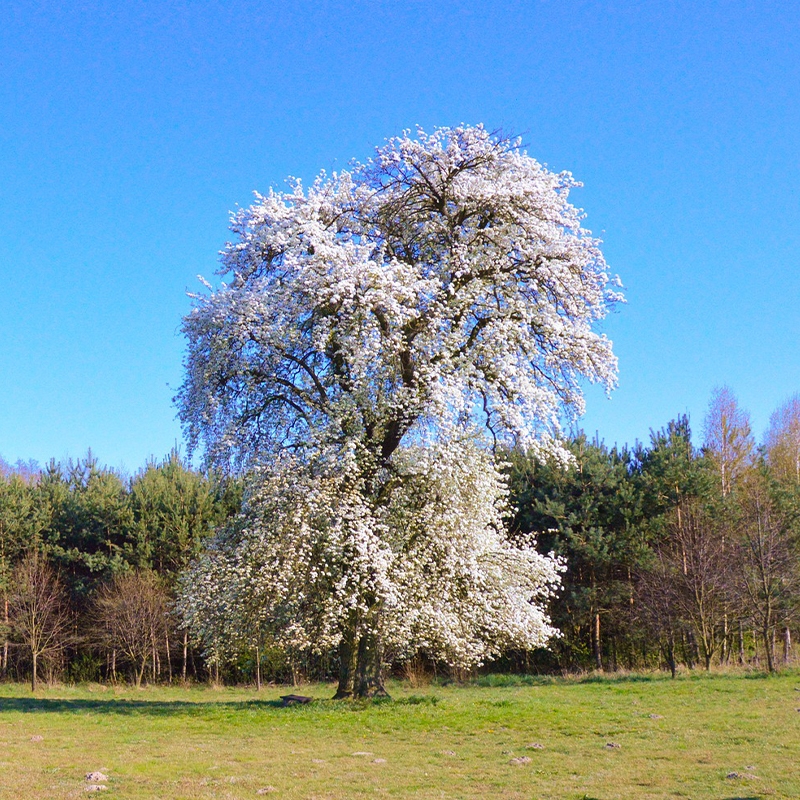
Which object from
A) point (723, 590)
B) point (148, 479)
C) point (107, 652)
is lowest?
point (107, 652)

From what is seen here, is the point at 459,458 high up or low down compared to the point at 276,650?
up

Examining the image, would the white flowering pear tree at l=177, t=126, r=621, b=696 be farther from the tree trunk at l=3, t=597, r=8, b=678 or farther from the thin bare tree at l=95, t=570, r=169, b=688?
the tree trunk at l=3, t=597, r=8, b=678

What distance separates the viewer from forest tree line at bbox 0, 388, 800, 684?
3183 centimetres

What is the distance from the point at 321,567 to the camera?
18.8 meters

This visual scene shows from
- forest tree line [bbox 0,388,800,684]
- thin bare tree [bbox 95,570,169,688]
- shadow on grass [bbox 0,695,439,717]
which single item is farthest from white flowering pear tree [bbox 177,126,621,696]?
thin bare tree [bbox 95,570,169,688]

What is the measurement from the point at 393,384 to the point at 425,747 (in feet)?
27.2

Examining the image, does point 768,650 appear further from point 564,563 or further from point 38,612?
point 38,612

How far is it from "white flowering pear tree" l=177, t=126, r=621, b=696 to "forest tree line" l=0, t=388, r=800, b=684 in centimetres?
1193

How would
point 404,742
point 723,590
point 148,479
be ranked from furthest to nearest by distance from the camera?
point 148,479, point 723,590, point 404,742

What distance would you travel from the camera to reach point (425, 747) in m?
14.4

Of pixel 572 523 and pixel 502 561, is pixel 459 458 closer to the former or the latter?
pixel 502 561

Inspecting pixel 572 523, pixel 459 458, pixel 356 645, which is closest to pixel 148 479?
pixel 572 523

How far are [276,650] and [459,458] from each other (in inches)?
253

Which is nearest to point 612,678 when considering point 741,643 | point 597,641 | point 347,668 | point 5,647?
point 597,641
